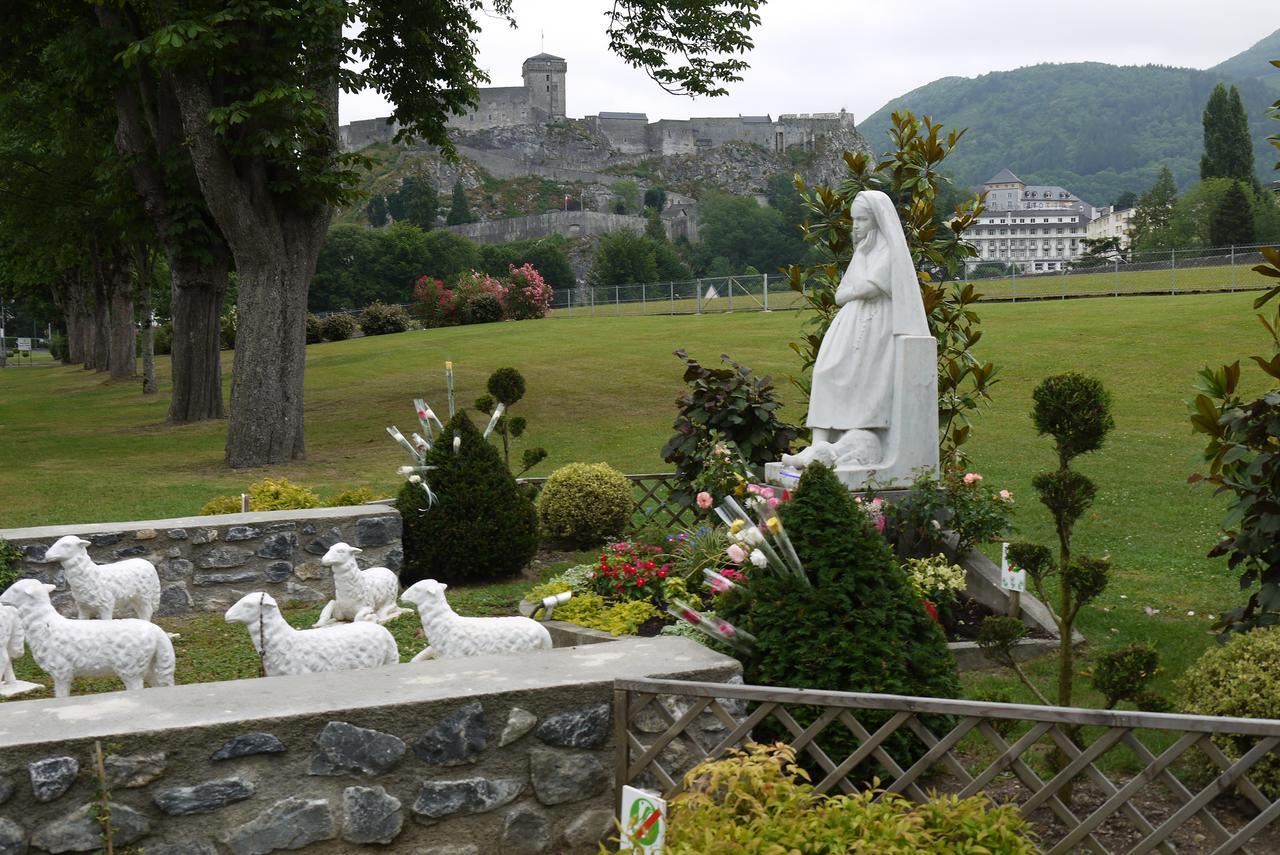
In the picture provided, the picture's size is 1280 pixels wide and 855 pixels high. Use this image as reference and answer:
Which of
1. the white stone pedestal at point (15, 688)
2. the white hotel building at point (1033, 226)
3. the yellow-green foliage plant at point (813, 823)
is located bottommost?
the white stone pedestal at point (15, 688)

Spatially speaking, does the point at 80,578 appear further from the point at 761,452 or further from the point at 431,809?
the point at 761,452

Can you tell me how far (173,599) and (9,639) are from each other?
8.39 ft

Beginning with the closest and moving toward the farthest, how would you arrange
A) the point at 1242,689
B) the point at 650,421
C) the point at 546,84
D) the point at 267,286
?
the point at 1242,689, the point at 267,286, the point at 650,421, the point at 546,84

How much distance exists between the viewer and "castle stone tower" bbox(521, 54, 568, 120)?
15412 cm

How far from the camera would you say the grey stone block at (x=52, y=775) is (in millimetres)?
4117

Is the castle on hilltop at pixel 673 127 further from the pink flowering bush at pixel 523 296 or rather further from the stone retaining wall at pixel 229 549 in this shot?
the stone retaining wall at pixel 229 549

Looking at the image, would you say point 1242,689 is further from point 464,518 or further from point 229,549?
point 229,549

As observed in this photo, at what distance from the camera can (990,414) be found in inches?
834

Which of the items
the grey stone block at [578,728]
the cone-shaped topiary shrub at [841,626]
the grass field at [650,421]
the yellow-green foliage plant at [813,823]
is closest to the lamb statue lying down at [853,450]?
the grass field at [650,421]

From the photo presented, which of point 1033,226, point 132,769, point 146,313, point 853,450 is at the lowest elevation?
point 132,769

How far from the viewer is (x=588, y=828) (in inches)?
192

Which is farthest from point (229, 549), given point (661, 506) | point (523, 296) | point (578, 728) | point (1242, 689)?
point (523, 296)

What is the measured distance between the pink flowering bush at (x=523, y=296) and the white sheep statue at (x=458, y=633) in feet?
138

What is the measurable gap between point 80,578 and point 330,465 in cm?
1120
